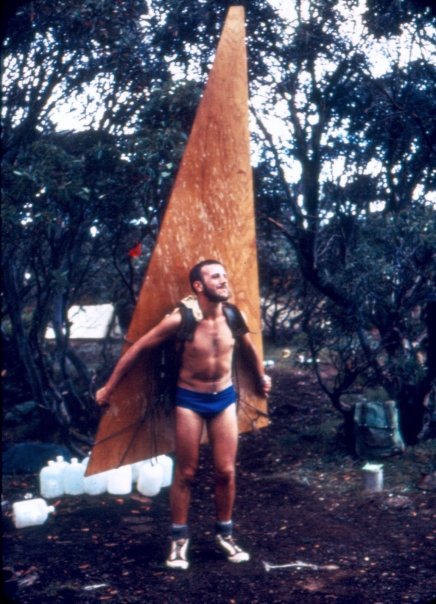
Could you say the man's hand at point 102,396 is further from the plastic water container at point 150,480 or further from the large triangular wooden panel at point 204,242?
the plastic water container at point 150,480

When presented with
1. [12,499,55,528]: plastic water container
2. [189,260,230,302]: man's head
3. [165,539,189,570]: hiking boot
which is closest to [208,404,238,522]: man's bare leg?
[165,539,189,570]: hiking boot

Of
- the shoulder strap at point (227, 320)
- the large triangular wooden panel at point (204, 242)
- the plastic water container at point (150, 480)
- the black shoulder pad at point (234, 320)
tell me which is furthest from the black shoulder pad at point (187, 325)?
the plastic water container at point (150, 480)

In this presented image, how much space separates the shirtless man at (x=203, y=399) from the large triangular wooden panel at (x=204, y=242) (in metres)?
0.29

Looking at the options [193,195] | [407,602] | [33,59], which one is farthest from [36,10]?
[407,602]

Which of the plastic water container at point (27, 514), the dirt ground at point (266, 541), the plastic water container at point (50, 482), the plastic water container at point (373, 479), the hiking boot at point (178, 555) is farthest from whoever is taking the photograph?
the plastic water container at point (50, 482)

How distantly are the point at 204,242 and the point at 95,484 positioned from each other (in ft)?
8.33

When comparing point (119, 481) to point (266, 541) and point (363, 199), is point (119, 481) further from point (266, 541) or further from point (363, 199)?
point (363, 199)

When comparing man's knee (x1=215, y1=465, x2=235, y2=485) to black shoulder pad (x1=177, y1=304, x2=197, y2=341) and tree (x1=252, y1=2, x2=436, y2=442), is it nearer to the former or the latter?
black shoulder pad (x1=177, y1=304, x2=197, y2=341)

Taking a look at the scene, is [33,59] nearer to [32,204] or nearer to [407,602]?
[32,204]

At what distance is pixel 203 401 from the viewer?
4.90 m

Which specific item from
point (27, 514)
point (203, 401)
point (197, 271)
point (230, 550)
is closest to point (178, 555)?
point (230, 550)

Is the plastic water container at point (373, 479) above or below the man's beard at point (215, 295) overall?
below

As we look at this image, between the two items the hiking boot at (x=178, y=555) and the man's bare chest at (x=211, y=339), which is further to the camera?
the man's bare chest at (x=211, y=339)

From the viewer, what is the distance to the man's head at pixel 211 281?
4820 millimetres
